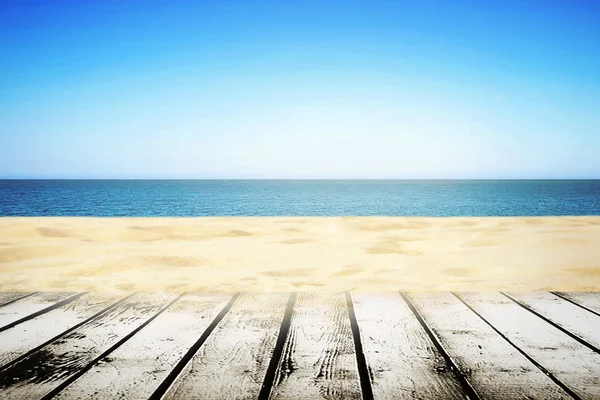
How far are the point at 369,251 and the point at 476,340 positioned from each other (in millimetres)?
2844

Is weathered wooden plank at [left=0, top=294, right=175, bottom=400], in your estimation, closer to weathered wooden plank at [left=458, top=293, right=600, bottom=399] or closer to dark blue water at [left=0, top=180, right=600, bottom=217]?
weathered wooden plank at [left=458, top=293, right=600, bottom=399]

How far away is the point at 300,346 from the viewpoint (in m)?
1.20

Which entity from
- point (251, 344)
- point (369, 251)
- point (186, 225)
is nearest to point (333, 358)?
point (251, 344)

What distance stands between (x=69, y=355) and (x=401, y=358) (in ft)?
3.15

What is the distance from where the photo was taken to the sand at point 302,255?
283cm

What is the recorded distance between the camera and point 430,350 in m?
1.17

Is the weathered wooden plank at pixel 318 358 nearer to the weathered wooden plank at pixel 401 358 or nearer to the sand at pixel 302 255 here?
the weathered wooden plank at pixel 401 358

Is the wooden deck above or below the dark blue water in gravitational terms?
above

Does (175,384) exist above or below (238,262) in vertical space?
above

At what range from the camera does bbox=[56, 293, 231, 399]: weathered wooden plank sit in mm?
943

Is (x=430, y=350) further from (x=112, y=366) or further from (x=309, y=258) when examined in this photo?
(x=309, y=258)

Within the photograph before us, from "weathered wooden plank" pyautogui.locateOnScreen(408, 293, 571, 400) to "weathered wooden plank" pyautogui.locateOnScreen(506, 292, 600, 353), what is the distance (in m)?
0.28

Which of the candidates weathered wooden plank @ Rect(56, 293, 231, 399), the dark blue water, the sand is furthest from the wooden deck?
the dark blue water

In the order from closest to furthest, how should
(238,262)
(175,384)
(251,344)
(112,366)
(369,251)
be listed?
(175,384)
(112,366)
(251,344)
(238,262)
(369,251)
